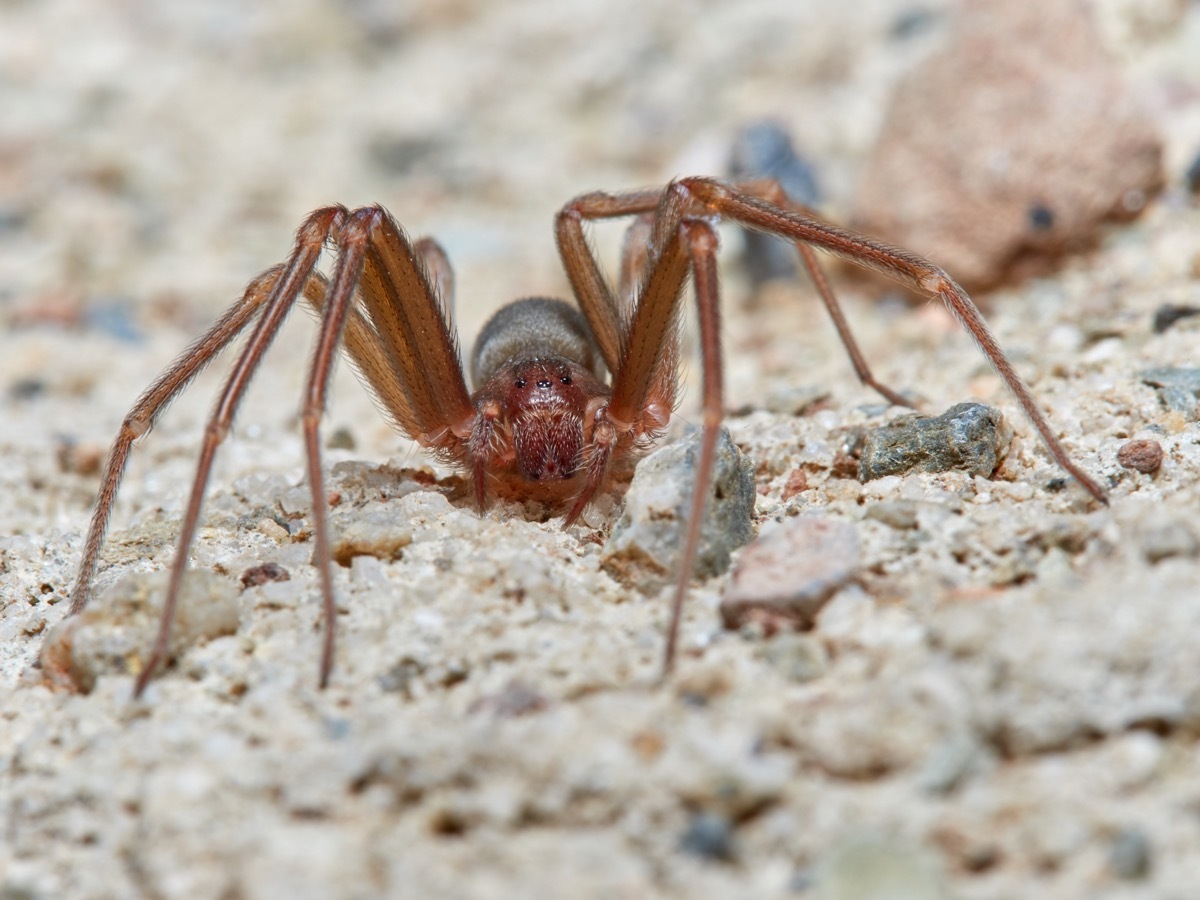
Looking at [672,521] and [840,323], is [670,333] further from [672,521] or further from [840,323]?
[840,323]

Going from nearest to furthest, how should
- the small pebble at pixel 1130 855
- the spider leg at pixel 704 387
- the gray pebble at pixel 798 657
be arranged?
the small pebble at pixel 1130 855 → the gray pebble at pixel 798 657 → the spider leg at pixel 704 387

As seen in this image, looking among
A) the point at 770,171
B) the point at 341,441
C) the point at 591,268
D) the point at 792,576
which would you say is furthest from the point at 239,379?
the point at 770,171

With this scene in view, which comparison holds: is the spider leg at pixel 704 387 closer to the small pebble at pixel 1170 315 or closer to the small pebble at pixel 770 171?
the small pebble at pixel 1170 315

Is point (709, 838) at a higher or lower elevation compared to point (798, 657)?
lower

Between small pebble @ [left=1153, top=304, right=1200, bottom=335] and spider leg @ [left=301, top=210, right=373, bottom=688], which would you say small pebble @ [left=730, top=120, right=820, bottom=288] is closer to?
small pebble @ [left=1153, top=304, right=1200, bottom=335]

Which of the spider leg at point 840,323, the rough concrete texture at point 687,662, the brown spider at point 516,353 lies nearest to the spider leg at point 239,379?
Answer: the brown spider at point 516,353

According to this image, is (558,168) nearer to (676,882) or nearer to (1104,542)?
(1104,542)

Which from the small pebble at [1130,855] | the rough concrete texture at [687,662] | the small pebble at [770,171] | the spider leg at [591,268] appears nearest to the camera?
the small pebble at [1130,855]

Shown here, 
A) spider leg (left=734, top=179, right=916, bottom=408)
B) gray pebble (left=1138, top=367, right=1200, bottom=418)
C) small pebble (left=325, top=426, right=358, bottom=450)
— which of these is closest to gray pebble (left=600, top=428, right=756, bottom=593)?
spider leg (left=734, top=179, right=916, bottom=408)
